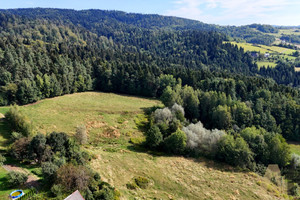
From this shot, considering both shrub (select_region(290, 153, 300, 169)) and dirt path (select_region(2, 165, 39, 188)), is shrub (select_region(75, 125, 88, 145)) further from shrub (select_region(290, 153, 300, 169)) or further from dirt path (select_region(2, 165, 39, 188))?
shrub (select_region(290, 153, 300, 169))

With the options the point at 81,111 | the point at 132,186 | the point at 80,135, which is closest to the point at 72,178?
the point at 132,186

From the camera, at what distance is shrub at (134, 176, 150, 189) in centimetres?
3672

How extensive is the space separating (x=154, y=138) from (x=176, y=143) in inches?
245

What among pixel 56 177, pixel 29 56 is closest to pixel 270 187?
pixel 56 177

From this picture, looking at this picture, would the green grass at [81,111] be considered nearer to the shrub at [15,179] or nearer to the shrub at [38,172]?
the shrub at [38,172]

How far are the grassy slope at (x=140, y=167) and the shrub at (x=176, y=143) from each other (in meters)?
3.16

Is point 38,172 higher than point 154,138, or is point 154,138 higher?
point 38,172

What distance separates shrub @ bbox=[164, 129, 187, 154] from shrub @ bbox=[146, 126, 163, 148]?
2002mm

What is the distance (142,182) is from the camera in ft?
123

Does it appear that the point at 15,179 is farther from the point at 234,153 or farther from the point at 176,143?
the point at 234,153

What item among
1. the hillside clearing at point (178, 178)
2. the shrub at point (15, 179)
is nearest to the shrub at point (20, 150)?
the shrub at point (15, 179)

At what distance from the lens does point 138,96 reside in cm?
10506

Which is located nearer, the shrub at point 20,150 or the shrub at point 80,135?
the shrub at point 20,150

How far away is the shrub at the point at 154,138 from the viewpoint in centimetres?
5322
